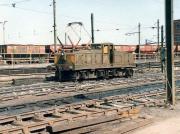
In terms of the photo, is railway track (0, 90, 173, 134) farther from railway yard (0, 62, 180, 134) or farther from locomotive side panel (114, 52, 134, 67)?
locomotive side panel (114, 52, 134, 67)

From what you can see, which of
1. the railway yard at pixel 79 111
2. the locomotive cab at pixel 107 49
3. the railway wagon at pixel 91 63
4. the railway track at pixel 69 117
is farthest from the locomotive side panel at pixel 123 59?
the railway track at pixel 69 117

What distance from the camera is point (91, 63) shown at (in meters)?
30.0

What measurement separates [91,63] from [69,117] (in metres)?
17.0

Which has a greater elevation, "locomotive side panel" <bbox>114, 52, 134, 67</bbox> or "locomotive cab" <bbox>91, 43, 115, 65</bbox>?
"locomotive cab" <bbox>91, 43, 115, 65</bbox>

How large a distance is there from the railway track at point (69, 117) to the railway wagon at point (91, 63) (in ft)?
37.1

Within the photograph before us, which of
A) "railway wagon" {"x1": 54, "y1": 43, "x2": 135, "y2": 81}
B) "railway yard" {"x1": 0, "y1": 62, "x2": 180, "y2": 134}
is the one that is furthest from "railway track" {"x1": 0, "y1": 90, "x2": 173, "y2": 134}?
"railway wagon" {"x1": 54, "y1": 43, "x2": 135, "y2": 81}

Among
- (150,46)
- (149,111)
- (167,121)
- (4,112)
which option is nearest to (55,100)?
(4,112)

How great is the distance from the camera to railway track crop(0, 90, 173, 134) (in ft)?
38.6

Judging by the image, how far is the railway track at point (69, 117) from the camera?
38.6ft

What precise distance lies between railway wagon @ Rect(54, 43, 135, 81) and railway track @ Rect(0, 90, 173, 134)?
11302 mm

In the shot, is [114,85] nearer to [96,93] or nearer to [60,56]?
[96,93]

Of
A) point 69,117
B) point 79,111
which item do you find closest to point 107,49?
point 79,111

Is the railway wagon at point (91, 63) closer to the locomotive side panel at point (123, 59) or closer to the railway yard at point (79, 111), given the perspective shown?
the locomotive side panel at point (123, 59)

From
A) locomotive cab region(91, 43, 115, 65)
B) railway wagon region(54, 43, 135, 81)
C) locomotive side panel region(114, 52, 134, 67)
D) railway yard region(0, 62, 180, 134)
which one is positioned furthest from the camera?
locomotive side panel region(114, 52, 134, 67)
